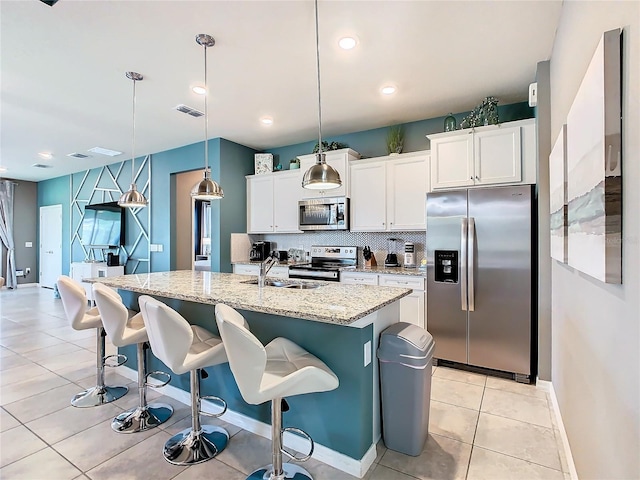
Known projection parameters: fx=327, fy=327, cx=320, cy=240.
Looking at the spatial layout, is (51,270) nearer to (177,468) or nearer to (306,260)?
(306,260)

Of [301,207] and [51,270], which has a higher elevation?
[301,207]

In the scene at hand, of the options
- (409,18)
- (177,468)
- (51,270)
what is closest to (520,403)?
(177,468)

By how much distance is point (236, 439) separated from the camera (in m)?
2.13

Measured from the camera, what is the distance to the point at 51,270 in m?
8.18

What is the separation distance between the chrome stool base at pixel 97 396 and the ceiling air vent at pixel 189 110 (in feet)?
9.48

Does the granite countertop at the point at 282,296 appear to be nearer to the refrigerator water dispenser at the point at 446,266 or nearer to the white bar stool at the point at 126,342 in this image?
the white bar stool at the point at 126,342

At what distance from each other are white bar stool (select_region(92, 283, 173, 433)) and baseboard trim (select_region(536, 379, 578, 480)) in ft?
7.98

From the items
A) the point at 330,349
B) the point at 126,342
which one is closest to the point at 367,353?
the point at 330,349

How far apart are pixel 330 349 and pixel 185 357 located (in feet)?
2.65

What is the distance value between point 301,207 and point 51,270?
24.4 ft

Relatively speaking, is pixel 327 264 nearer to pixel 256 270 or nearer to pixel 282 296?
pixel 256 270

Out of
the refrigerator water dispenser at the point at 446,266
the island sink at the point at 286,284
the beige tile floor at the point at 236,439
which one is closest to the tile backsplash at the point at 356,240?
the refrigerator water dispenser at the point at 446,266

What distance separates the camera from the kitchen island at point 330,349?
1.79 meters

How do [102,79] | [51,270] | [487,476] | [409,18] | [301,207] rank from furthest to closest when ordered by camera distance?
[51,270], [301,207], [102,79], [409,18], [487,476]
